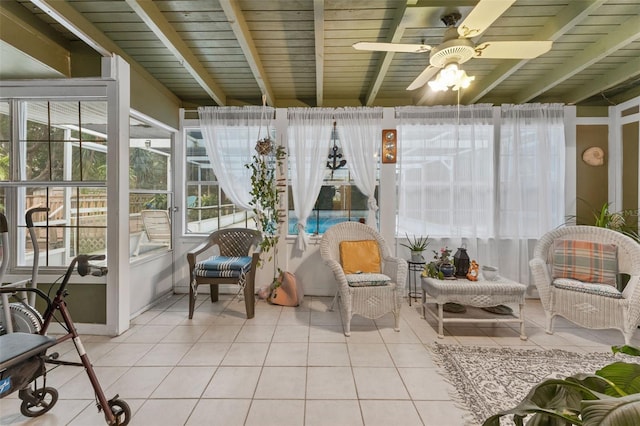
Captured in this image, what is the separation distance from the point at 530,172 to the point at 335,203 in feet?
8.27

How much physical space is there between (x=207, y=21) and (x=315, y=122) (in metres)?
1.81

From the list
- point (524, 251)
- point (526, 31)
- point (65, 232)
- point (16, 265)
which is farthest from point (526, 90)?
point (16, 265)

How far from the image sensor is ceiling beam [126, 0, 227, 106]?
2104mm

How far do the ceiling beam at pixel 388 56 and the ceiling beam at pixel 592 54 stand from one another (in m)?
1.77

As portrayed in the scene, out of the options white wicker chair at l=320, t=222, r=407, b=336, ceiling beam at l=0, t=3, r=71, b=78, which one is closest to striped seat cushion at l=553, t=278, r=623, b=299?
white wicker chair at l=320, t=222, r=407, b=336

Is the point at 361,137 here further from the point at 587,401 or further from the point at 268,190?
the point at 587,401

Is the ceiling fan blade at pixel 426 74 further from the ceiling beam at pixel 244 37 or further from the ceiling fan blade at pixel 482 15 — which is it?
the ceiling beam at pixel 244 37

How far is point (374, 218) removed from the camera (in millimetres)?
4070

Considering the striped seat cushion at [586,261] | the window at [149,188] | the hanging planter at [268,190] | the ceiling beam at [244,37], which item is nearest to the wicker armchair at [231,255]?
the hanging planter at [268,190]

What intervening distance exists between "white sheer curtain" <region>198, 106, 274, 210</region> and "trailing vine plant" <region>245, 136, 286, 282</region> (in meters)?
0.13

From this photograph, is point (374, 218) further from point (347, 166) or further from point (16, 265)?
point (16, 265)

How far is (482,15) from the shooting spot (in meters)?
1.74

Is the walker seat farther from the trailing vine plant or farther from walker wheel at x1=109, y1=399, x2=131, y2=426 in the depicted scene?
the trailing vine plant

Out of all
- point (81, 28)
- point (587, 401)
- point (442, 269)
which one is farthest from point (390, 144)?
point (587, 401)
